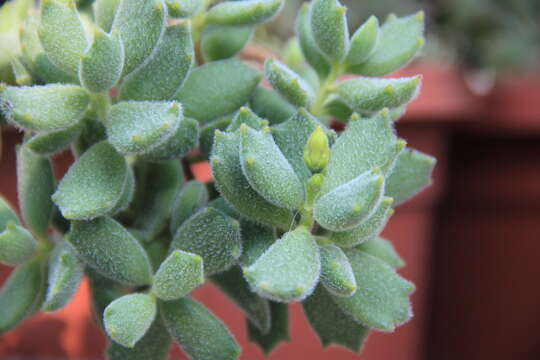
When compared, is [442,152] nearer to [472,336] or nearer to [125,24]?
[472,336]

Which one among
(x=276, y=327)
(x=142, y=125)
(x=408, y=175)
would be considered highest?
(x=142, y=125)

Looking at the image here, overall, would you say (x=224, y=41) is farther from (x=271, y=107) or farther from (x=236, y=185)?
(x=236, y=185)

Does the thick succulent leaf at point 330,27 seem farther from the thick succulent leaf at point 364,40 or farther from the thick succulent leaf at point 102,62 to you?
the thick succulent leaf at point 102,62

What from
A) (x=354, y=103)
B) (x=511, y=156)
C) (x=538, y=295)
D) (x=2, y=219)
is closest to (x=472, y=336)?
(x=538, y=295)

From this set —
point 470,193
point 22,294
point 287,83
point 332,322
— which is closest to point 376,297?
point 332,322

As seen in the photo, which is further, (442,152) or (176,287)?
(442,152)

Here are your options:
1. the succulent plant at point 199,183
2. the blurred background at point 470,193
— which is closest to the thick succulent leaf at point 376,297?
the succulent plant at point 199,183
